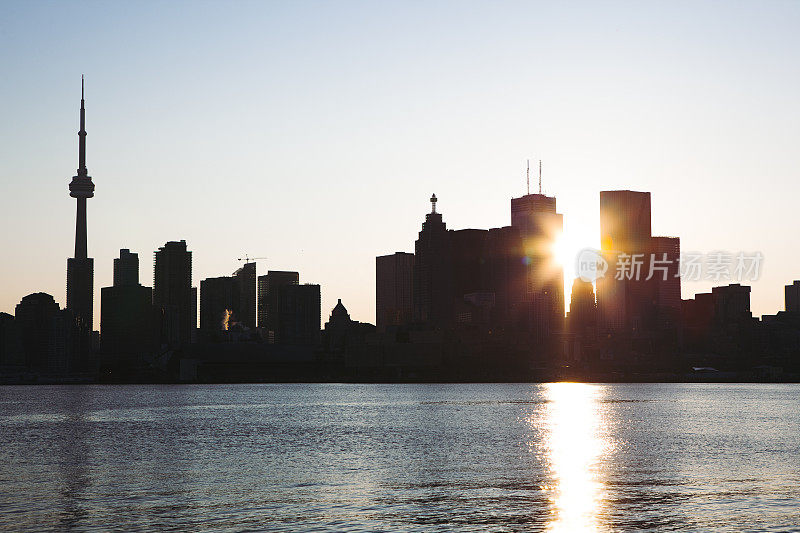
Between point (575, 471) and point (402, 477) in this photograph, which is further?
point (575, 471)

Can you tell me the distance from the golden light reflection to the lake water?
23 centimetres

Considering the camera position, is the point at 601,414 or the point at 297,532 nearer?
the point at 297,532

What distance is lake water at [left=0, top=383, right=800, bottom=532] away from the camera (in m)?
54.8

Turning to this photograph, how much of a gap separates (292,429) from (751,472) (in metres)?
73.2

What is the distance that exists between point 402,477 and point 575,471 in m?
15.7

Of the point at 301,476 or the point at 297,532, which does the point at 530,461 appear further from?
the point at 297,532

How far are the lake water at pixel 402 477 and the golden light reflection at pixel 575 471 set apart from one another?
23cm

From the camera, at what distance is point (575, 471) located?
268 feet

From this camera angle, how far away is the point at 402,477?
7631cm

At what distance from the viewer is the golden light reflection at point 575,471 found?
184ft

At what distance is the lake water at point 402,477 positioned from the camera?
5484cm

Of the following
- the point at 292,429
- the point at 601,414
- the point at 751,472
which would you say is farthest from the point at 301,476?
the point at 601,414

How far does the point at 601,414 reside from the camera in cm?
17975

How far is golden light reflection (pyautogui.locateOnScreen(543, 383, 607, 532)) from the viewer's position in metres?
55.9
